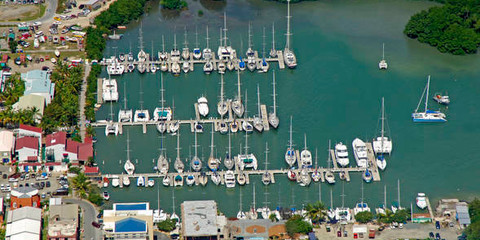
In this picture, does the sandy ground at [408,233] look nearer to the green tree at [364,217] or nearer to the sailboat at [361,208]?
the green tree at [364,217]

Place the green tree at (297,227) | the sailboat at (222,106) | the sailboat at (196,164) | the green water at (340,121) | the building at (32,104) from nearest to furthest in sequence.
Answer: the green tree at (297,227) < the green water at (340,121) < the sailboat at (196,164) < the building at (32,104) < the sailboat at (222,106)

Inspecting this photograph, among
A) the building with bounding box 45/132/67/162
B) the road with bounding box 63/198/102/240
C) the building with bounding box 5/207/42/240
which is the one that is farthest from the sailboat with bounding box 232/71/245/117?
the building with bounding box 5/207/42/240

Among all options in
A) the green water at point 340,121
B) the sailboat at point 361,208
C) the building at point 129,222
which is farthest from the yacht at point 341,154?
the building at point 129,222

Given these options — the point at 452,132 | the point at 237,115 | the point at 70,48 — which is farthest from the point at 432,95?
the point at 70,48

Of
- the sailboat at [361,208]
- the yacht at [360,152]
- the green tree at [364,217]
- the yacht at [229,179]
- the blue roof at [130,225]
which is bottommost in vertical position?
the blue roof at [130,225]

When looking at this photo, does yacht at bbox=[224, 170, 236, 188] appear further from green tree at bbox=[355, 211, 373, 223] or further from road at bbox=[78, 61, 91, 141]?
road at bbox=[78, 61, 91, 141]

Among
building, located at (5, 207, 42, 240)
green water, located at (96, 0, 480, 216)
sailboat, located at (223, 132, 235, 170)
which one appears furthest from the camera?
sailboat, located at (223, 132, 235, 170)
